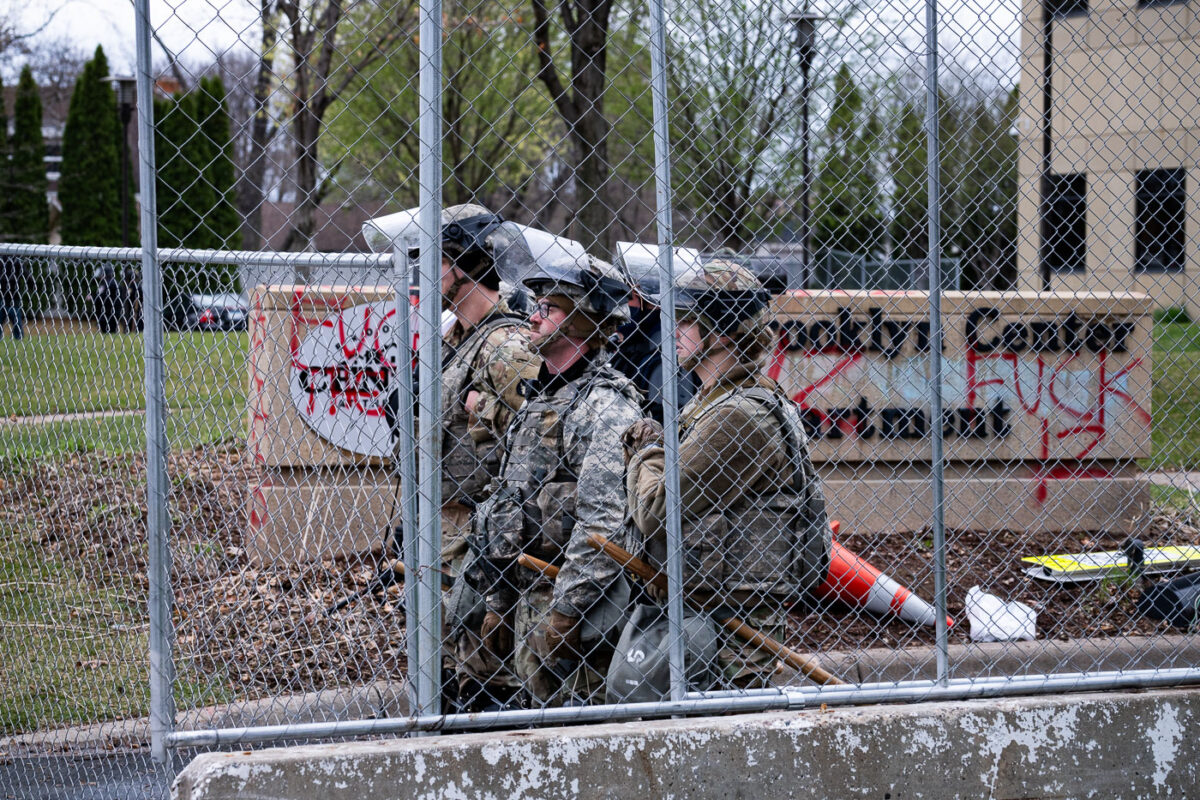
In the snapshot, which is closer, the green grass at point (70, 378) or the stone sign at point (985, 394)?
the green grass at point (70, 378)

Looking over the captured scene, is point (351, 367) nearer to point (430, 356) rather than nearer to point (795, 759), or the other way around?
point (430, 356)

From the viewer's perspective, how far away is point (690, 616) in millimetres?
3275

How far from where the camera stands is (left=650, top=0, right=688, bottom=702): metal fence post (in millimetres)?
2865

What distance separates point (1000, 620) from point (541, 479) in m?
2.76

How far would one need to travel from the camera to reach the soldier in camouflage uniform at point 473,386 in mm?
4129

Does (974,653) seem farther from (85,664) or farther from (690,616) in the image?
(85,664)

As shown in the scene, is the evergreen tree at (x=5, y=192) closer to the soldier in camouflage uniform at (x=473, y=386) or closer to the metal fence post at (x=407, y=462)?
the soldier in camouflage uniform at (x=473, y=386)

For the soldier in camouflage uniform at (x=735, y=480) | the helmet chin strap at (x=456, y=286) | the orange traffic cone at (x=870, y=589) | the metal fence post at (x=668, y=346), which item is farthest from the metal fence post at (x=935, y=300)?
the orange traffic cone at (x=870, y=589)

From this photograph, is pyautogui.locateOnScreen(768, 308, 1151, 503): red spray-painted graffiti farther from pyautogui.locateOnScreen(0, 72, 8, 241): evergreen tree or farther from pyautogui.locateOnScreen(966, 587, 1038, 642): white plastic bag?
pyautogui.locateOnScreen(0, 72, 8, 241): evergreen tree

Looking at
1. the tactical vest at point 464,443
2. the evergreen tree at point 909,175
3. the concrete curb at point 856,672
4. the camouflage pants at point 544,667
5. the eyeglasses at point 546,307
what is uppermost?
the evergreen tree at point 909,175

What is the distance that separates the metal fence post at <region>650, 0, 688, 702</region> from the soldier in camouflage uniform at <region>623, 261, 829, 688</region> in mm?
179

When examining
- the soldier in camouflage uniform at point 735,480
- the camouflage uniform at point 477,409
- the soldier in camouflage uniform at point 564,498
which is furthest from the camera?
the camouflage uniform at point 477,409

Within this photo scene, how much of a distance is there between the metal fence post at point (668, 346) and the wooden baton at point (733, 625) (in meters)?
0.26

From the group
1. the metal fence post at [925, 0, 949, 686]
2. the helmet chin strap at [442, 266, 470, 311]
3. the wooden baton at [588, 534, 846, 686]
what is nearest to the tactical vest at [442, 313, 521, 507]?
the helmet chin strap at [442, 266, 470, 311]
